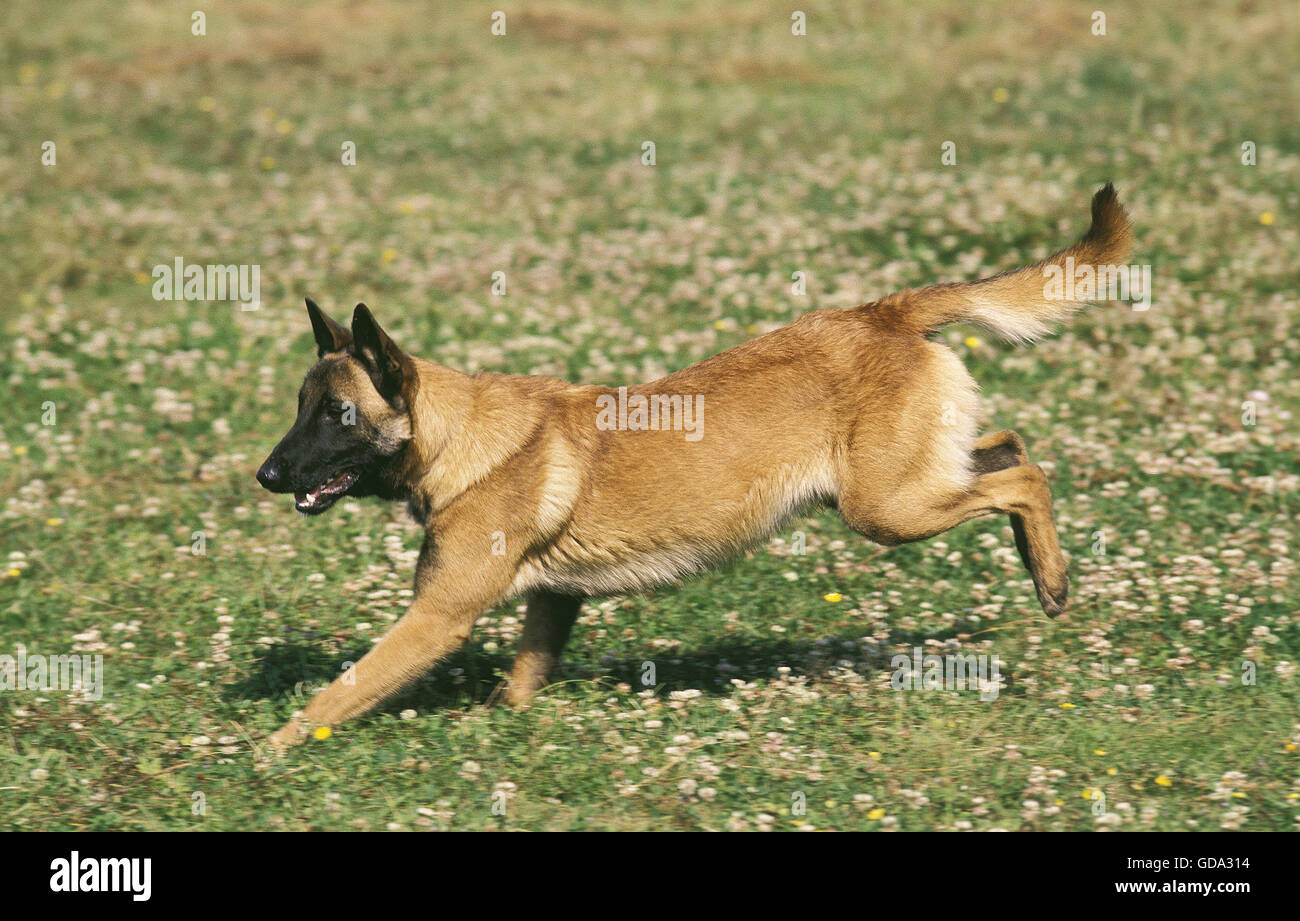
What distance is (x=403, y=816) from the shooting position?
5.90 m

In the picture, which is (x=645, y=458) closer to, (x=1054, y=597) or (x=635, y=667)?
(x=635, y=667)

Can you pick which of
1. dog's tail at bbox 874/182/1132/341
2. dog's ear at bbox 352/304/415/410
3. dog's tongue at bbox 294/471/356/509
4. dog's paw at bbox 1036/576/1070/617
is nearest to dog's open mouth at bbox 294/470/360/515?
dog's tongue at bbox 294/471/356/509

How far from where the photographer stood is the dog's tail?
6875 mm

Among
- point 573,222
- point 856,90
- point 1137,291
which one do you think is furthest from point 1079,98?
point 573,222

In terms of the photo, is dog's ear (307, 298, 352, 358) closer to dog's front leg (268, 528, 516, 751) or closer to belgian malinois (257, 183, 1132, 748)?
belgian malinois (257, 183, 1132, 748)

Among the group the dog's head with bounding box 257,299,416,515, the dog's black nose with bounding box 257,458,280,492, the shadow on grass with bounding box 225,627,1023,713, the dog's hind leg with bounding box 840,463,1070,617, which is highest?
the dog's head with bounding box 257,299,416,515

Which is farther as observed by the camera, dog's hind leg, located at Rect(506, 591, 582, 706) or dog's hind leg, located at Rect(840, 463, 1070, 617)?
dog's hind leg, located at Rect(506, 591, 582, 706)

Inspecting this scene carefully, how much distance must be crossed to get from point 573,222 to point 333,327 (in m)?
7.46

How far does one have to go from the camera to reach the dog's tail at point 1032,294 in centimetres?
688

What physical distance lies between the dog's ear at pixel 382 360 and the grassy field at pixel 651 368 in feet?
4.98

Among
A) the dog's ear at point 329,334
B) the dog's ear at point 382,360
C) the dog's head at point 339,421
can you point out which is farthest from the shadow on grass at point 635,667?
the dog's ear at point 329,334

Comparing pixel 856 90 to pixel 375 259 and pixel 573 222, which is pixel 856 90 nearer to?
pixel 573 222

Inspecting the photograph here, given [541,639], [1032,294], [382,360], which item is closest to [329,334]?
[382,360]

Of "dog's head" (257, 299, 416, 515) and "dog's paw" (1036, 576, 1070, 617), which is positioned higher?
"dog's head" (257, 299, 416, 515)
